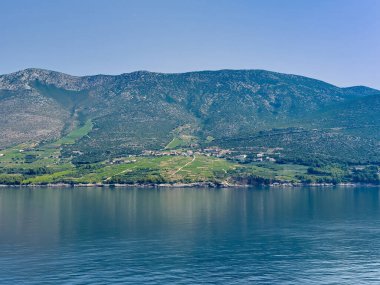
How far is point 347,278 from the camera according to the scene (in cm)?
6231

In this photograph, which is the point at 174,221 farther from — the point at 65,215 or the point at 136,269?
the point at 136,269

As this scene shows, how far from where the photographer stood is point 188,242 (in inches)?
3322

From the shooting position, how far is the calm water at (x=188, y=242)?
208 ft

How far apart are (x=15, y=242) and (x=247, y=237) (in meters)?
40.3

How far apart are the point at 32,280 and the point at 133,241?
2682 cm

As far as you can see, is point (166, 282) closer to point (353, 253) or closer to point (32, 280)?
point (32, 280)

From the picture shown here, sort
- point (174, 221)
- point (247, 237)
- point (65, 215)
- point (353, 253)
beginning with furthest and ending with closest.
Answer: point (65, 215) → point (174, 221) → point (247, 237) → point (353, 253)

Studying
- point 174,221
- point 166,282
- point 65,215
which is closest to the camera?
point 166,282

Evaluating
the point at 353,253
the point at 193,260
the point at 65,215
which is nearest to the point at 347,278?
the point at 353,253

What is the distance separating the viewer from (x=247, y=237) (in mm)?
89938

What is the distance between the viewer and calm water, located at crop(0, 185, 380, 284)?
2501 inches

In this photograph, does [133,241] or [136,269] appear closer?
[136,269]

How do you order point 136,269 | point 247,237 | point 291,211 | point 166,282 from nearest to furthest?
point 166,282
point 136,269
point 247,237
point 291,211

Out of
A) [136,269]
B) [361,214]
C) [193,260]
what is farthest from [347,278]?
[361,214]
